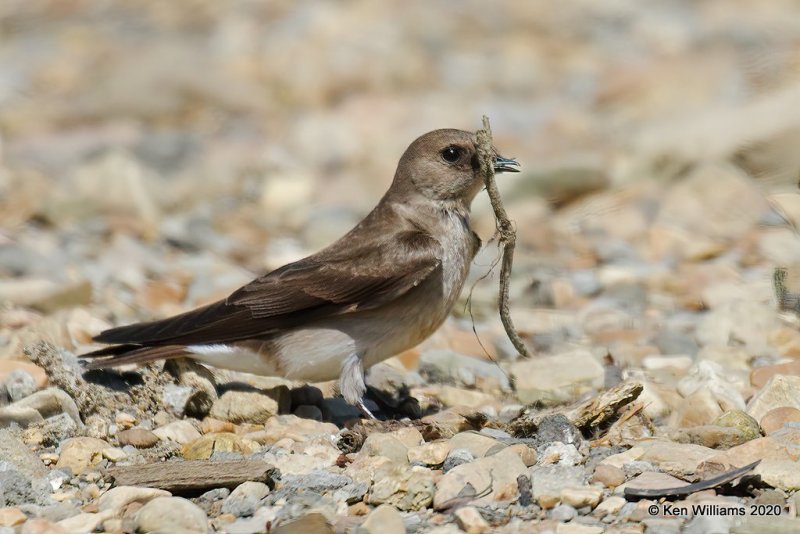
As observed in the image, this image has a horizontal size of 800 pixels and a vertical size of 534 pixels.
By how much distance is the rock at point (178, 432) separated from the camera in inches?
229

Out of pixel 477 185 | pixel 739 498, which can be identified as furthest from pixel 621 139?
pixel 739 498

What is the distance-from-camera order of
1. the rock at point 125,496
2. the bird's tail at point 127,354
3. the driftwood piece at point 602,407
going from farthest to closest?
the bird's tail at point 127,354 → the driftwood piece at point 602,407 → the rock at point 125,496

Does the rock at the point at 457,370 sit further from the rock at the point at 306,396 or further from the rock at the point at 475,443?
the rock at the point at 475,443

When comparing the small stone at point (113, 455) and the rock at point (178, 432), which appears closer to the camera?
the small stone at point (113, 455)

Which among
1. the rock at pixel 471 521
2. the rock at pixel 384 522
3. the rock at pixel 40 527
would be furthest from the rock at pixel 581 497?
the rock at pixel 40 527

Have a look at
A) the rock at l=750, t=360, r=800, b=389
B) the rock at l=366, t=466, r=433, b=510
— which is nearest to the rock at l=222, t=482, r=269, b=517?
the rock at l=366, t=466, r=433, b=510

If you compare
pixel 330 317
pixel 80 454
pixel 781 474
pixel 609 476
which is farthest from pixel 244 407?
pixel 781 474

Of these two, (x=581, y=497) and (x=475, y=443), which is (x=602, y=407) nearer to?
(x=475, y=443)

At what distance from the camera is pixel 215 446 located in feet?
18.4

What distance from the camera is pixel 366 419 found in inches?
245

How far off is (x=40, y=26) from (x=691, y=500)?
56.9ft

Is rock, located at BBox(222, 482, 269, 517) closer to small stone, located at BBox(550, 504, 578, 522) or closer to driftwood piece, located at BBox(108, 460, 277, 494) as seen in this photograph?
driftwood piece, located at BBox(108, 460, 277, 494)

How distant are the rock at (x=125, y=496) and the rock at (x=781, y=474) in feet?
7.64

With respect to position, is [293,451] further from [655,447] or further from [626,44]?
[626,44]
